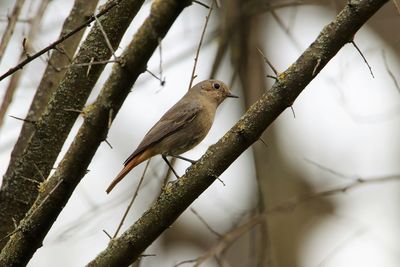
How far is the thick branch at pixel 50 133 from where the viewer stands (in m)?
3.61

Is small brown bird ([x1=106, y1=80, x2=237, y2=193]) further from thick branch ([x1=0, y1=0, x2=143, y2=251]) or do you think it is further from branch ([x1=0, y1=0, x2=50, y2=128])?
branch ([x1=0, y1=0, x2=50, y2=128])

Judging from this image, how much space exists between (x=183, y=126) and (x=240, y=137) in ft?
6.75

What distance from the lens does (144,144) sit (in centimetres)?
471

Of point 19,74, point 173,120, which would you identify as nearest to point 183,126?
point 173,120

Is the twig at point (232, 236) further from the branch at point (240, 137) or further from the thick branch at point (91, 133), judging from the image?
the thick branch at point (91, 133)

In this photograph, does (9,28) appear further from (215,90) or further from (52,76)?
(215,90)

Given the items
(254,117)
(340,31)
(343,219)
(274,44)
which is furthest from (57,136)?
(274,44)

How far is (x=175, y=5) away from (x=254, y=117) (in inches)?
26.2

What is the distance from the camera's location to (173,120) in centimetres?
515

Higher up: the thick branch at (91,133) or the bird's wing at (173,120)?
the bird's wing at (173,120)

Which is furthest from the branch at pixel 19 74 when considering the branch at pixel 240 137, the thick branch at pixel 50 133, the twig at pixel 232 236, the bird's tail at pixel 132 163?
the twig at pixel 232 236

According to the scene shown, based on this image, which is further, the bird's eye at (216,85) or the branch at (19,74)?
the bird's eye at (216,85)

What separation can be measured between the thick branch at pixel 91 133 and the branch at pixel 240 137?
1.10 feet

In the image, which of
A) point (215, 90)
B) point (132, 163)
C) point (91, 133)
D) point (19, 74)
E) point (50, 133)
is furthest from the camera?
point (215, 90)
